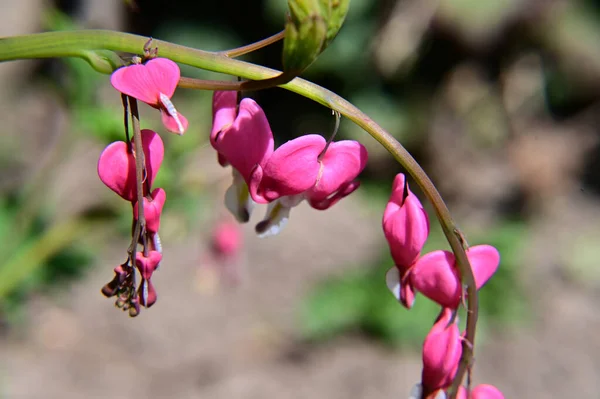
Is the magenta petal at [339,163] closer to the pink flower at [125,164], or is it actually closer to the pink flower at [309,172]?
the pink flower at [309,172]

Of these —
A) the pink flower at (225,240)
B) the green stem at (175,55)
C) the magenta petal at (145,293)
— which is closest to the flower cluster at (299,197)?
the magenta petal at (145,293)

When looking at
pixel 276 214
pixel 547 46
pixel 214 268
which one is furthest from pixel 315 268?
pixel 276 214

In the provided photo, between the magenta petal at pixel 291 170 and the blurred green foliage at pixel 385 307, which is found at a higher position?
the blurred green foliage at pixel 385 307

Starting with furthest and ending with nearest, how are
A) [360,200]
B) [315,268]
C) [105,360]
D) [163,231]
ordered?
[360,200]
[315,268]
[105,360]
[163,231]

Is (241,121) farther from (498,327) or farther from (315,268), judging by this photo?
(315,268)

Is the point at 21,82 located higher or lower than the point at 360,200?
higher

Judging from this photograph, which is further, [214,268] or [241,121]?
[214,268]
